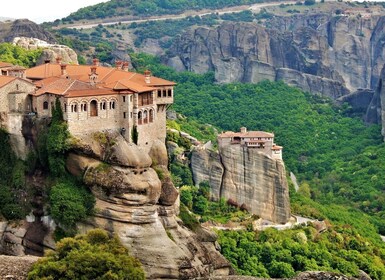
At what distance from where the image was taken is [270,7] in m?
192

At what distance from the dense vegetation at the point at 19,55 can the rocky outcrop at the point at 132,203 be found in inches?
939

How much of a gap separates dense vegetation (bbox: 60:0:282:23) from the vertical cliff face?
91802 mm

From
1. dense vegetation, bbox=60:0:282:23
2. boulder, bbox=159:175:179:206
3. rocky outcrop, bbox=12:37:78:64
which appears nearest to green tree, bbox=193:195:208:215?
boulder, bbox=159:175:179:206

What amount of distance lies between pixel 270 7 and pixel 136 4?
27.6 metres

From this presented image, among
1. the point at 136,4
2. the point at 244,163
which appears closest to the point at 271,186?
the point at 244,163

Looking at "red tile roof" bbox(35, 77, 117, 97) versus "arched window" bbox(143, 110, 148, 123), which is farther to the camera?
"arched window" bbox(143, 110, 148, 123)

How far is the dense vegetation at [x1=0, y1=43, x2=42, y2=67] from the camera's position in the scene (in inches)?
2995

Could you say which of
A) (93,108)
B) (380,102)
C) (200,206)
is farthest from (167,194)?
(380,102)

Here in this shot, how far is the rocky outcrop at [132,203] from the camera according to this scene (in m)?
51.9

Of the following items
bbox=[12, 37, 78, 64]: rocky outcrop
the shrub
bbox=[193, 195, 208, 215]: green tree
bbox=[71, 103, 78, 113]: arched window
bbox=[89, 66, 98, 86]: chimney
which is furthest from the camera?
bbox=[12, 37, 78, 64]: rocky outcrop

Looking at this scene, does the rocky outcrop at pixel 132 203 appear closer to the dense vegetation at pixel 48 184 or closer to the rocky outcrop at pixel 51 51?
the dense vegetation at pixel 48 184

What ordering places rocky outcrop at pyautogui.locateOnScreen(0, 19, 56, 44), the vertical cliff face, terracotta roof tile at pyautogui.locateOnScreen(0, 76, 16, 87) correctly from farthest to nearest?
1. rocky outcrop at pyautogui.locateOnScreen(0, 19, 56, 44)
2. the vertical cliff face
3. terracotta roof tile at pyautogui.locateOnScreen(0, 76, 16, 87)

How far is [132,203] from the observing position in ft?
171

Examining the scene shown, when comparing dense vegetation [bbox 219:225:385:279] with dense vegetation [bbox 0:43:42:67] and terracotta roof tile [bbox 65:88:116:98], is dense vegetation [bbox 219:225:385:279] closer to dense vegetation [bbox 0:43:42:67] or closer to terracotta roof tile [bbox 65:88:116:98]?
terracotta roof tile [bbox 65:88:116:98]
